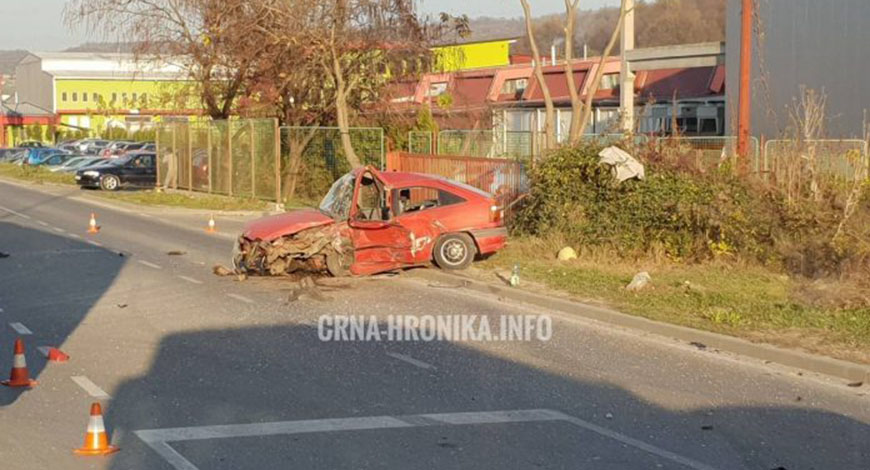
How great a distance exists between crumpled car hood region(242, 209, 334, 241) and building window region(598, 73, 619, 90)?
35.6 metres

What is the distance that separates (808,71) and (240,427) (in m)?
29.7

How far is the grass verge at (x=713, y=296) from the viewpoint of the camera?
1172 centimetres

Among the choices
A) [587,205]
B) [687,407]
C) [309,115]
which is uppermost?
[309,115]

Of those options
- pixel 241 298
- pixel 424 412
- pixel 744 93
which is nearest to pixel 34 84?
pixel 744 93

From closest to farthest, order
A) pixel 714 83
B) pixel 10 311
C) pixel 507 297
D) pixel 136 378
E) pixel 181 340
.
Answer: pixel 136 378
pixel 181 340
pixel 10 311
pixel 507 297
pixel 714 83

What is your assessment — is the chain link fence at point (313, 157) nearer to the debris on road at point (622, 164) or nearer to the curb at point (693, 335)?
the debris on road at point (622, 164)

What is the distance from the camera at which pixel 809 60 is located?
3406 cm

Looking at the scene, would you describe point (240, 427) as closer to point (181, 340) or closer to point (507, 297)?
point (181, 340)

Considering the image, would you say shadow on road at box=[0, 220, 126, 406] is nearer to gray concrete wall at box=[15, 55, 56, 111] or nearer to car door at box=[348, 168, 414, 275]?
car door at box=[348, 168, 414, 275]

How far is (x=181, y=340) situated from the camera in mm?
11914

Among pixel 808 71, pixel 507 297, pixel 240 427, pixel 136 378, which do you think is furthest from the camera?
pixel 808 71

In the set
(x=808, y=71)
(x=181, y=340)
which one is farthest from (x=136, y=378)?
(x=808, y=71)

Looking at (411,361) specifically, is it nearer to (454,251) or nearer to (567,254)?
(454,251)

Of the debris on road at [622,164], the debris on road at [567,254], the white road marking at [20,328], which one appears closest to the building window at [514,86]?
the debris on road at [622,164]
